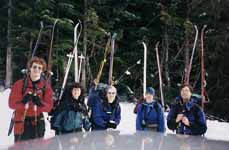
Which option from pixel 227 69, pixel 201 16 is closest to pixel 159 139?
pixel 227 69

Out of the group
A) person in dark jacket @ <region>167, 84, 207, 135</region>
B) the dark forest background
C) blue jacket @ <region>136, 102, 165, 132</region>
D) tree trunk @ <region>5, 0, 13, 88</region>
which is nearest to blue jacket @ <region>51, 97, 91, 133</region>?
blue jacket @ <region>136, 102, 165, 132</region>

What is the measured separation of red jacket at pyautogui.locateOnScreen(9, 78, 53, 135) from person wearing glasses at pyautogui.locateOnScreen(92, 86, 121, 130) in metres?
0.75

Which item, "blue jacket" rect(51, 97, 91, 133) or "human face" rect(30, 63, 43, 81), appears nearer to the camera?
"human face" rect(30, 63, 43, 81)

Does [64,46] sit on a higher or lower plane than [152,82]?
higher

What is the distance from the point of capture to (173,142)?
93.7 inches

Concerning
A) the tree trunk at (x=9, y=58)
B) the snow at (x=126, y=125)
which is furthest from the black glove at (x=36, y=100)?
the tree trunk at (x=9, y=58)

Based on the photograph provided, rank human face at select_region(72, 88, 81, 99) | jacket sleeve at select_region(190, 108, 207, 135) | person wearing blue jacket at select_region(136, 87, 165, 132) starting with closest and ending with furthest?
jacket sleeve at select_region(190, 108, 207, 135) → human face at select_region(72, 88, 81, 99) → person wearing blue jacket at select_region(136, 87, 165, 132)

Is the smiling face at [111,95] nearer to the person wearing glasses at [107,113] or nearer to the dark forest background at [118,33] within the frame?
the person wearing glasses at [107,113]

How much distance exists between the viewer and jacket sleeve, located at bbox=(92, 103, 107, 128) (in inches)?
235

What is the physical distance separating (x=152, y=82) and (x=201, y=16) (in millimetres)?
2978

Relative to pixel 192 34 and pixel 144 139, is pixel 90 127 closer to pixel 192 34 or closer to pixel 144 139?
pixel 144 139

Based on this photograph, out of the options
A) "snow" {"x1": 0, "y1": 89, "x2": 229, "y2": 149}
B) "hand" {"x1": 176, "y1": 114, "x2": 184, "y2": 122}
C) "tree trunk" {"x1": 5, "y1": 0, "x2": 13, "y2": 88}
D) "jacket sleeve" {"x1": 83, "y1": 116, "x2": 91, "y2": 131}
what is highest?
"tree trunk" {"x1": 5, "y1": 0, "x2": 13, "y2": 88}

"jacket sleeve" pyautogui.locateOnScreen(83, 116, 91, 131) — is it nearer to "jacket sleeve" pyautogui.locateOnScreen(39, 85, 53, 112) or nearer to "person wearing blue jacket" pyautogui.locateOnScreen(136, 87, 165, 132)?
"jacket sleeve" pyautogui.locateOnScreen(39, 85, 53, 112)

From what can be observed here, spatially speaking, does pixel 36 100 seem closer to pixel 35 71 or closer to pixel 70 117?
pixel 35 71
